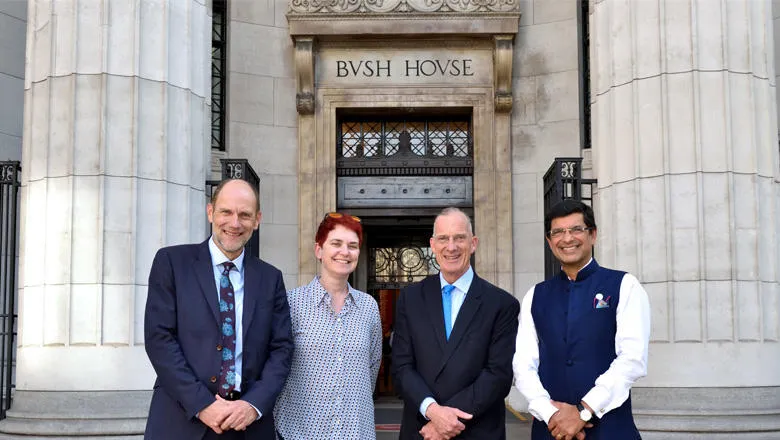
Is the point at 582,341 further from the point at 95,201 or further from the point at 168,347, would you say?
the point at 95,201

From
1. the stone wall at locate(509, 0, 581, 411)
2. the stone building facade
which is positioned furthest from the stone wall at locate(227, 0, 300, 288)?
the stone wall at locate(509, 0, 581, 411)

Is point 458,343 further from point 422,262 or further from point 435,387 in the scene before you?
point 422,262

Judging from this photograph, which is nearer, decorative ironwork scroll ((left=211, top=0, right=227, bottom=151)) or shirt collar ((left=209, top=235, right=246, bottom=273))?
shirt collar ((left=209, top=235, right=246, bottom=273))

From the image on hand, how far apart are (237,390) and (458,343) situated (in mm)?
1250

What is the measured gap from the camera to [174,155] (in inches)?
337

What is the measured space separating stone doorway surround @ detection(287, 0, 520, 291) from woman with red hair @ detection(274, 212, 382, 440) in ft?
25.0

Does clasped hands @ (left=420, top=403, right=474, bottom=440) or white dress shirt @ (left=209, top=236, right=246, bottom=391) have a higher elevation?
white dress shirt @ (left=209, top=236, right=246, bottom=391)

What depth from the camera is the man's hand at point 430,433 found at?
4.53 metres

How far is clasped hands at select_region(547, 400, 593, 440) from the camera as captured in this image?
4.38m

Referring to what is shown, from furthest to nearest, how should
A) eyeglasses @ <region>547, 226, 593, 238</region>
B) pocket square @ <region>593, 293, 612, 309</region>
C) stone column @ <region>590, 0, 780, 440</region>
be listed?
stone column @ <region>590, 0, 780, 440</region> < eyeglasses @ <region>547, 226, 593, 238</region> < pocket square @ <region>593, 293, 612, 309</region>

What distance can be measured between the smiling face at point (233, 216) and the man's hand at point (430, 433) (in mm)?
1402

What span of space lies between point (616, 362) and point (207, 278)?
2208 millimetres

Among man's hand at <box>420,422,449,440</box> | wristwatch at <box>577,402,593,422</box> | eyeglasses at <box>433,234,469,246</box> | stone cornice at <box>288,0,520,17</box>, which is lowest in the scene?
man's hand at <box>420,422,449,440</box>

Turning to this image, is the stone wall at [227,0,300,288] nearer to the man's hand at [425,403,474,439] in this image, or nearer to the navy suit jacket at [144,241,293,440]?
the navy suit jacket at [144,241,293,440]
